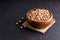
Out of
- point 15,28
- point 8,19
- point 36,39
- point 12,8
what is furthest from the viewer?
point 12,8

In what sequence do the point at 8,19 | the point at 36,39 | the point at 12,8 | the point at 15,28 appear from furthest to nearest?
1. the point at 12,8
2. the point at 8,19
3. the point at 15,28
4. the point at 36,39

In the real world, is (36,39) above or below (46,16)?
below

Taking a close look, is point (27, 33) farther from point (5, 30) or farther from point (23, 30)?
point (5, 30)

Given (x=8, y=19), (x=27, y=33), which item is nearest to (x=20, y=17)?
(x=8, y=19)

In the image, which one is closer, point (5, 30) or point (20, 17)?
point (5, 30)

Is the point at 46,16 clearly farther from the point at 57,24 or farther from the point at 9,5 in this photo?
the point at 9,5

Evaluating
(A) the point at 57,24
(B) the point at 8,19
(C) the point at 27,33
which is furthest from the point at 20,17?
(A) the point at 57,24
